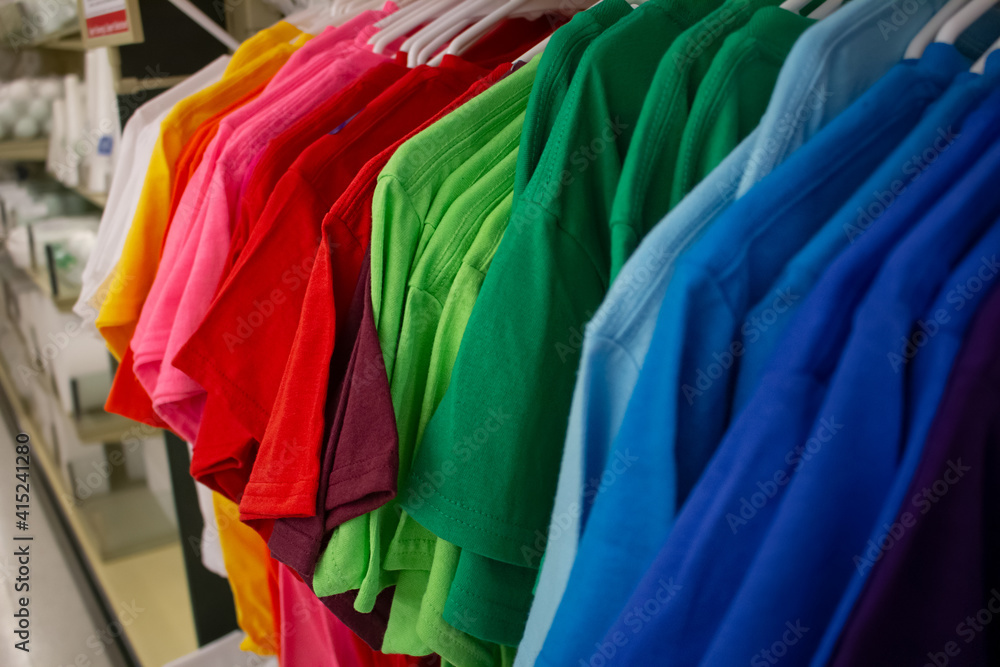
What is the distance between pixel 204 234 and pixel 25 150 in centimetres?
188

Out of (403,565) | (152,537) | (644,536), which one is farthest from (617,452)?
(152,537)

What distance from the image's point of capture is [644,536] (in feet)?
1.54

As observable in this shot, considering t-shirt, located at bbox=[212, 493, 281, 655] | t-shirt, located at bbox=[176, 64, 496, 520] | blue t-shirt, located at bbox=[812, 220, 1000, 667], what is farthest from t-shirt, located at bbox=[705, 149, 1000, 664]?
t-shirt, located at bbox=[212, 493, 281, 655]

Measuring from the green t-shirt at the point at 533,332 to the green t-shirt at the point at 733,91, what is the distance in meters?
0.07

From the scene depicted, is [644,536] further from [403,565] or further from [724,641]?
[403,565]

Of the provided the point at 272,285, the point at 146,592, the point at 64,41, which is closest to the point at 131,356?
the point at 272,285

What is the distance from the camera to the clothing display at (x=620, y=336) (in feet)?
1.33

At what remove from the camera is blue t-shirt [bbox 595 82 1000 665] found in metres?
0.41

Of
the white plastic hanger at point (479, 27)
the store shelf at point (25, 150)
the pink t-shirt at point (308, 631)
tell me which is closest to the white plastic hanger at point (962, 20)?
the white plastic hanger at point (479, 27)

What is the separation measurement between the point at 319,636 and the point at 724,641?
78 centimetres

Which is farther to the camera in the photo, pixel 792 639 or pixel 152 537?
pixel 152 537

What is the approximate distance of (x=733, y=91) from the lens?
A: 0.54 metres

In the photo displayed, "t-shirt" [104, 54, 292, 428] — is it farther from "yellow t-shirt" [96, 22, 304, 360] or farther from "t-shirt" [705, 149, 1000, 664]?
"t-shirt" [705, 149, 1000, 664]

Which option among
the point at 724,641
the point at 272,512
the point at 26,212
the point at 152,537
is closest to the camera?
the point at 724,641
